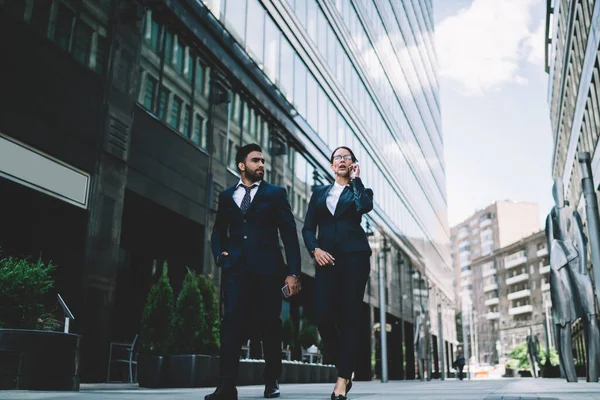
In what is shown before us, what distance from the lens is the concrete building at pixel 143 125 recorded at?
36.0 ft

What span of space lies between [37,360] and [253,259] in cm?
320

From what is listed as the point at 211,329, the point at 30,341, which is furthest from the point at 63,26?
the point at 30,341

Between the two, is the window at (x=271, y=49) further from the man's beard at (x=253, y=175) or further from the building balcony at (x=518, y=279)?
the building balcony at (x=518, y=279)

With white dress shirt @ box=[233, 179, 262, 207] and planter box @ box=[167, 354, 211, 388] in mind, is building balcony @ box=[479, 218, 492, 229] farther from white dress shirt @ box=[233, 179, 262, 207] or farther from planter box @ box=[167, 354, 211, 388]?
white dress shirt @ box=[233, 179, 262, 207]

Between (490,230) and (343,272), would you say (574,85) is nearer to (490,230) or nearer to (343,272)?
(343,272)

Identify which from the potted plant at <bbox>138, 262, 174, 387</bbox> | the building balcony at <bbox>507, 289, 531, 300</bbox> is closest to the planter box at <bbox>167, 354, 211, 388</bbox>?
the potted plant at <bbox>138, 262, 174, 387</bbox>

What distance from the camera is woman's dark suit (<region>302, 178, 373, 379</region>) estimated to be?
16.0 feet

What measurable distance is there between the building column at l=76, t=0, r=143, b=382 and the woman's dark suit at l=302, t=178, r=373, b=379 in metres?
7.40

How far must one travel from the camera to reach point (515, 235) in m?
123

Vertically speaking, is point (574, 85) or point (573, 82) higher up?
point (573, 82)

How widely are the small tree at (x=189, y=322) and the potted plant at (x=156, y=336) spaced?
0.41ft

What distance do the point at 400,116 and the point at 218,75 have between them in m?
30.6

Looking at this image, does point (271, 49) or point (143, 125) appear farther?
point (271, 49)

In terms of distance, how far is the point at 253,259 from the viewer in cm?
482
